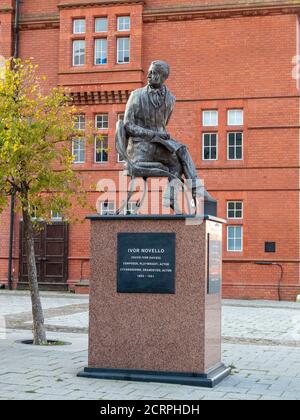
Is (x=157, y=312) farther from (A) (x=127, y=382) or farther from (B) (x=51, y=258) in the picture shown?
(B) (x=51, y=258)

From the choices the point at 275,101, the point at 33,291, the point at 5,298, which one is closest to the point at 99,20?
the point at 275,101

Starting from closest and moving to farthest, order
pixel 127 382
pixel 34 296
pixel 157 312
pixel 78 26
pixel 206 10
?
pixel 127 382, pixel 157 312, pixel 34 296, pixel 206 10, pixel 78 26

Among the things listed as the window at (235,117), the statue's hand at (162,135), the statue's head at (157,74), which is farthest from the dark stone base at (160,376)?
the window at (235,117)

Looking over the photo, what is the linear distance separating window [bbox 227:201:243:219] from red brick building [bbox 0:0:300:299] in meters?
0.04

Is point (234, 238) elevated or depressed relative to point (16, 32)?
depressed

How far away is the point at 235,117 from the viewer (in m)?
23.5

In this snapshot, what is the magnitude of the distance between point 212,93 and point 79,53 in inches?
213

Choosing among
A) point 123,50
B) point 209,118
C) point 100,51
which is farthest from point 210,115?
point 100,51

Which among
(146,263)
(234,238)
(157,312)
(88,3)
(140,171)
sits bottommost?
(157,312)

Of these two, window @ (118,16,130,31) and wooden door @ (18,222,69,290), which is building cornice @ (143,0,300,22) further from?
wooden door @ (18,222,69,290)

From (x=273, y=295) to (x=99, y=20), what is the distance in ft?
39.5

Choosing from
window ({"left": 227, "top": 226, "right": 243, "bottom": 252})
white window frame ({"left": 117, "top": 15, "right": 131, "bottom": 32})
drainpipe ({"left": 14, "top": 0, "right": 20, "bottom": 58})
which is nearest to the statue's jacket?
window ({"left": 227, "top": 226, "right": 243, "bottom": 252})

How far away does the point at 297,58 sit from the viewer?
74.7ft

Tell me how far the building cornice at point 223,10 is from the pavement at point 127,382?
37.6 feet
